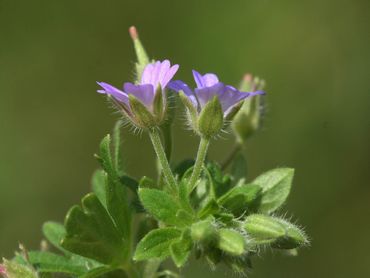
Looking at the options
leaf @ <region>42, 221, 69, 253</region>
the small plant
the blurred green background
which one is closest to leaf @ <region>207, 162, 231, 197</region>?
the small plant

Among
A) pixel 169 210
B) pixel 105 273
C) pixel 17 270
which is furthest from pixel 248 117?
pixel 17 270

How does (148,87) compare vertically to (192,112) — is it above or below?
above

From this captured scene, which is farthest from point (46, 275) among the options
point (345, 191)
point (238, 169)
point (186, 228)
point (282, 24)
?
Answer: point (282, 24)

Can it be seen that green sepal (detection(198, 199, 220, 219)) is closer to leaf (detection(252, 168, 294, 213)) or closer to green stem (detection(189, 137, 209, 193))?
green stem (detection(189, 137, 209, 193))

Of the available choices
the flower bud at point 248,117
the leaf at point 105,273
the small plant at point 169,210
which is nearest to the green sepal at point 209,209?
the small plant at point 169,210

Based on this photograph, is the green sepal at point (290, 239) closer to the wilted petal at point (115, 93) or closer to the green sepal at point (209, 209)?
the green sepal at point (209, 209)

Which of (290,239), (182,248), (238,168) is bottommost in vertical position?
(290,239)

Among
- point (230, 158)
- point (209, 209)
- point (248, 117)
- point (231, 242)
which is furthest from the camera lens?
point (248, 117)

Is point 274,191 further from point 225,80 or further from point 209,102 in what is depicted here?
point 225,80
